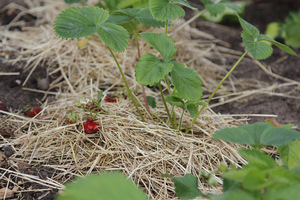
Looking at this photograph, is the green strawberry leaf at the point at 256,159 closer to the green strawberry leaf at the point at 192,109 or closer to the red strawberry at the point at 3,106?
the green strawberry leaf at the point at 192,109

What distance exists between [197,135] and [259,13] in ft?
7.07

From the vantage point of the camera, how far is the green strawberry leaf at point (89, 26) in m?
1.44

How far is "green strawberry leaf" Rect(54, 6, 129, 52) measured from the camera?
1.44 meters

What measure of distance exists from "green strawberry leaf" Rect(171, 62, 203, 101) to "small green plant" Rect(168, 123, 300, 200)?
0.38 m

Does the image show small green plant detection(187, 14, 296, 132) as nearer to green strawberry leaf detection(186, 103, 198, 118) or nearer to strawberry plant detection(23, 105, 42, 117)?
green strawberry leaf detection(186, 103, 198, 118)

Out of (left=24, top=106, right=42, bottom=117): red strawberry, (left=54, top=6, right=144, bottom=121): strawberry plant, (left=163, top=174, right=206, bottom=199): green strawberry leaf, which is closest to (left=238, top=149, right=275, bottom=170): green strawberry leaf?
(left=163, top=174, right=206, bottom=199): green strawberry leaf

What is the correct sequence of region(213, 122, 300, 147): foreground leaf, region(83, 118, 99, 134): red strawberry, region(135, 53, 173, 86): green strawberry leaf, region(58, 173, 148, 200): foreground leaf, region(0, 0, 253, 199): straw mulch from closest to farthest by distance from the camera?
region(58, 173, 148, 200): foreground leaf < region(213, 122, 300, 147): foreground leaf < region(135, 53, 173, 86): green strawberry leaf < region(0, 0, 253, 199): straw mulch < region(83, 118, 99, 134): red strawberry

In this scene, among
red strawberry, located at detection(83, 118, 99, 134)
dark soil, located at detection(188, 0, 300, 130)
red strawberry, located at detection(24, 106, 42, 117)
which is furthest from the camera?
dark soil, located at detection(188, 0, 300, 130)

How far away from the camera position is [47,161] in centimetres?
158

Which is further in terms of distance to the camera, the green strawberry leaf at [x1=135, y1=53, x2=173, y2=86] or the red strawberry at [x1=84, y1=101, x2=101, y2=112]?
the red strawberry at [x1=84, y1=101, x2=101, y2=112]

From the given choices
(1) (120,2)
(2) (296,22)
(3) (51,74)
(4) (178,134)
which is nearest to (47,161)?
(4) (178,134)

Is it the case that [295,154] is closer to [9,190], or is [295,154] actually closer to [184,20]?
[9,190]

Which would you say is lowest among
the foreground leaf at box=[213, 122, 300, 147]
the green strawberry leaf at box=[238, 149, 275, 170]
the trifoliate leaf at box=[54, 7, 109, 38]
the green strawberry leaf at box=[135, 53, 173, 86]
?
the green strawberry leaf at box=[238, 149, 275, 170]

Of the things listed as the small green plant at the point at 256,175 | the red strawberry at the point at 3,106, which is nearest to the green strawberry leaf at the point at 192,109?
the small green plant at the point at 256,175
